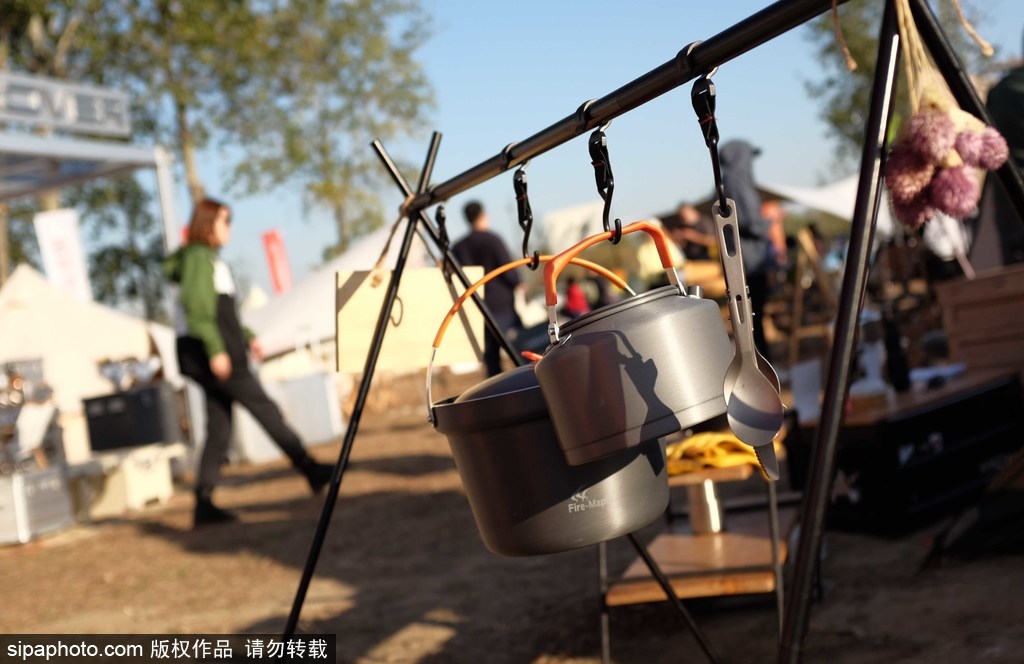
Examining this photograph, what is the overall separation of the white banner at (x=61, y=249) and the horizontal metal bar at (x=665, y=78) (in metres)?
12.9

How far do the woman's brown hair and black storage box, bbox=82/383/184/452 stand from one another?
2370mm

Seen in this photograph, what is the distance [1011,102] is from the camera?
3.56 meters

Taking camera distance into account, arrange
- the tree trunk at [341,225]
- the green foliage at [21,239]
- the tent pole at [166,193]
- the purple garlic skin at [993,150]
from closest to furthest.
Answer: the purple garlic skin at [993,150] < the tent pole at [166,193] < the tree trunk at [341,225] < the green foliage at [21,239]

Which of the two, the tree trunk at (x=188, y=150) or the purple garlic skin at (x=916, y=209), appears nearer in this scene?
the purple garlic skin at (x=916, y=209)

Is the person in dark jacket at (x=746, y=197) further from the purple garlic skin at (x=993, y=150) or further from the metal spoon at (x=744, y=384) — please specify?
the metal spoon at (x=744, y=384)

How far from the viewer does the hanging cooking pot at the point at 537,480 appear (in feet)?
5.44

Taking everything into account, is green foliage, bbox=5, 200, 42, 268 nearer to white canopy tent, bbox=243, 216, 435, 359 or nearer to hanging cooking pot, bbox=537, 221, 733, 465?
white canopy tent, bbox=243, 216, 435, 359

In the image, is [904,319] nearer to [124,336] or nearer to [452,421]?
[124,336]

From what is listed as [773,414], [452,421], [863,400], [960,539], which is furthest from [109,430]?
[773,414]

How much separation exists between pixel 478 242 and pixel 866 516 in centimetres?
349

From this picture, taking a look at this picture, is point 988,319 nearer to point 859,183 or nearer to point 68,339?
point 859,183

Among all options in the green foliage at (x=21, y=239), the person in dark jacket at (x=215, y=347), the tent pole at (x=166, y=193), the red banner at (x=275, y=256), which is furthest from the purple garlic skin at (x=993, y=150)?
the green foliage at (x=21, y=239)

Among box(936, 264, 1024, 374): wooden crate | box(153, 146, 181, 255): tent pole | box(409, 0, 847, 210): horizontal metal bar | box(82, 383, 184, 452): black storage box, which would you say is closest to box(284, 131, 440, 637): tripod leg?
box(409, 0, 847, 210): horizontal metal bar

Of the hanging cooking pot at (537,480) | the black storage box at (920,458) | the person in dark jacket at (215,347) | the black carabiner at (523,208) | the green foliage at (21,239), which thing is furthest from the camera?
the green foliage at (21,239)
